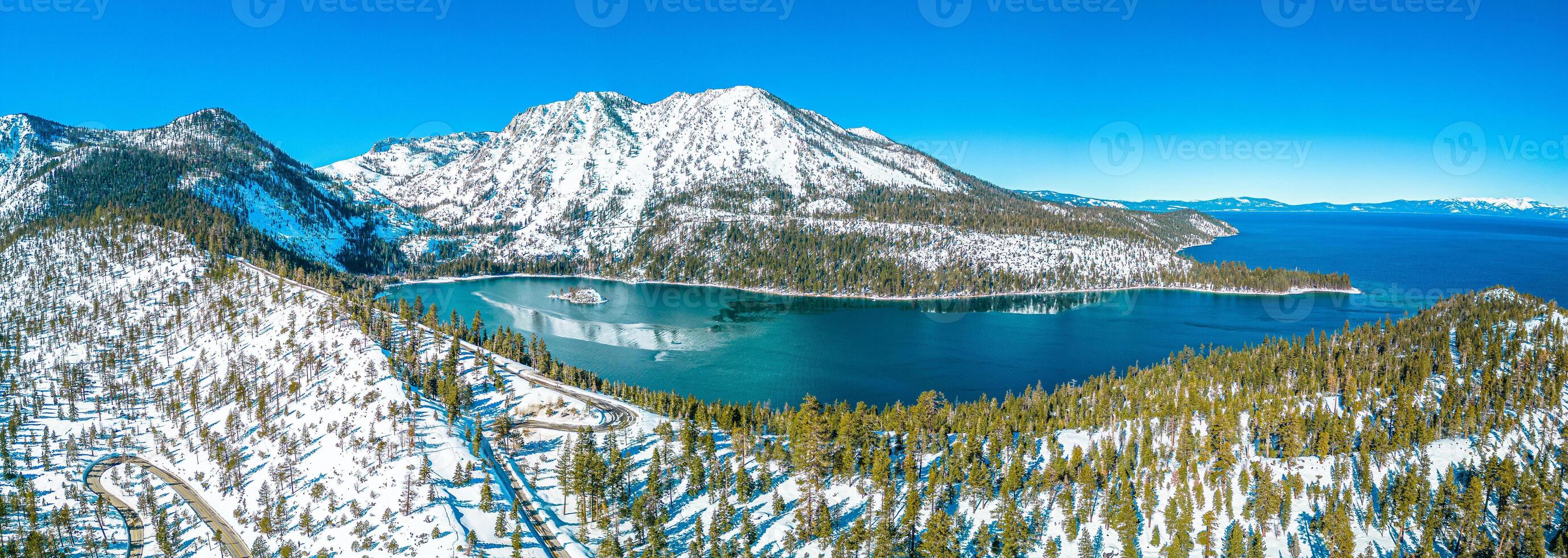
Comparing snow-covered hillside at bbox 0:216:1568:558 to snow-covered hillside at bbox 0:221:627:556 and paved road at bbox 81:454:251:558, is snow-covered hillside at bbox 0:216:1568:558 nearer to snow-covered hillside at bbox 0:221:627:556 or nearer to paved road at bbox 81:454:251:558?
snow-covered hillside at bbox 0:221:627:556

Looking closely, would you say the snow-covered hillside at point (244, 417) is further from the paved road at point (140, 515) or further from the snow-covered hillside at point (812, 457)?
the paved road at point (140, 515)

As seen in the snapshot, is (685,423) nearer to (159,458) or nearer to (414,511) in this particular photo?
(414,511)

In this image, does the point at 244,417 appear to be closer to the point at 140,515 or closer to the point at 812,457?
the point at 140,515

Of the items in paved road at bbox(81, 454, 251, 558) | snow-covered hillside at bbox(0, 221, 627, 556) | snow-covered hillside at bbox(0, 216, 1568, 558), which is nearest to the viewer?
snow-covered hillside at bbox(0, 216, 1568, 558)

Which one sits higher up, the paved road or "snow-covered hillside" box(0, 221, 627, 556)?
"snow-covered hillside" box(0, 221, 627, 556)

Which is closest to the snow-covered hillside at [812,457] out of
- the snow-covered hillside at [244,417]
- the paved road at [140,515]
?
the snow-covered hillside at [244,417]

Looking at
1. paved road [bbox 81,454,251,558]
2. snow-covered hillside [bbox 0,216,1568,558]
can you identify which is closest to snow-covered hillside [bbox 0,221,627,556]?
snow-covered hillside [bbox 0,216,1568,558]

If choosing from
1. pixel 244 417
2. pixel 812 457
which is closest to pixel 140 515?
pixel 244 417

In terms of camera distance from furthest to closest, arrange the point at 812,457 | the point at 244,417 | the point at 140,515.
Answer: the point at 244,417, the point at 140,515, the point at 812,457
